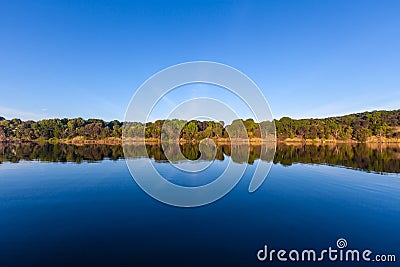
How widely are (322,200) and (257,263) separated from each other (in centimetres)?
830

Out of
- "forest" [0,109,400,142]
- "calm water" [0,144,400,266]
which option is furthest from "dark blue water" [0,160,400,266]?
"forest" [0,109,400,142]

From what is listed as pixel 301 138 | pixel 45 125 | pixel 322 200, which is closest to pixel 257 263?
pixel 322 200

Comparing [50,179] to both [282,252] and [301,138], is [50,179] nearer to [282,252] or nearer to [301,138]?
[282,252]

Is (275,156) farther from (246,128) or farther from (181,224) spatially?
(246,128)

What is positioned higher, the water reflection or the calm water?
the water reflection

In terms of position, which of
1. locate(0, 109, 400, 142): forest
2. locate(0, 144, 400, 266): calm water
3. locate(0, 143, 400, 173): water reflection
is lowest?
locate(0, 144, 400, 266): calm water

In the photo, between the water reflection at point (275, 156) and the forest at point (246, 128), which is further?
the forest at point (246, 128)

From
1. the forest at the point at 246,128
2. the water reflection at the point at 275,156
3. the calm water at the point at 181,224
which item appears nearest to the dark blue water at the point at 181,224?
the calm water at the point at 181,224

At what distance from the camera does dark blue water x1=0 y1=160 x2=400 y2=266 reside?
7.44m

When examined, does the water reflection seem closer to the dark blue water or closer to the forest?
the dark blue water

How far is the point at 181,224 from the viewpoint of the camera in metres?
9.98

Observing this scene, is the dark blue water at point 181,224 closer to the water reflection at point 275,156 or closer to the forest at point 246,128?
the water reflection at point 275,156

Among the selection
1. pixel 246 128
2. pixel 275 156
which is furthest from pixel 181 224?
pixel 246 128

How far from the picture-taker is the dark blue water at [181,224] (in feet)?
24.4
